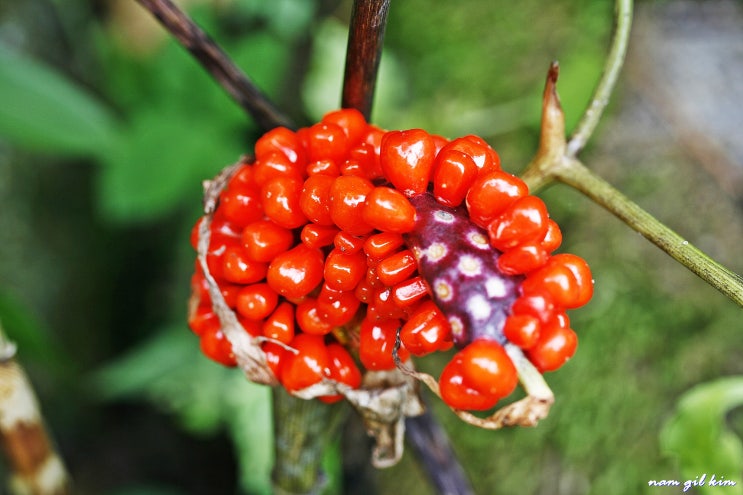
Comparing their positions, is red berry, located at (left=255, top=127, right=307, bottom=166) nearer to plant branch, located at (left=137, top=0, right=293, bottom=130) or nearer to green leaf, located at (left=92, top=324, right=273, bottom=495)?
plant branch, located at (left=137, top=0, right=293, bottom=130)

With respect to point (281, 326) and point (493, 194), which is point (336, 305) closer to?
point (281, 326)

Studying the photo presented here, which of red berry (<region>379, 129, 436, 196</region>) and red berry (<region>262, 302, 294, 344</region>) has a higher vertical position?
red berry (<region>379, 129, 436, 196</region>)

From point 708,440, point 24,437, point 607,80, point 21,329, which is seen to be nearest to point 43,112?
point 21,329

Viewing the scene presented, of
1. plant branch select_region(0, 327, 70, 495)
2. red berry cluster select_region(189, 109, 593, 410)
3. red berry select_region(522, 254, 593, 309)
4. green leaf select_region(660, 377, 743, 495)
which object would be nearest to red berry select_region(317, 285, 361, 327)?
red berry cluster select_region(189, 109, 593, 410)

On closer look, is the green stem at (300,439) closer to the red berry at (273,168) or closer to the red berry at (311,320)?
the red berry at (311,320)

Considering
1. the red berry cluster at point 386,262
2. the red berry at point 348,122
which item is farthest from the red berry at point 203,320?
the red berry at point 348,122

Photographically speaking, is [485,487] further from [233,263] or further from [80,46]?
[80,46]
